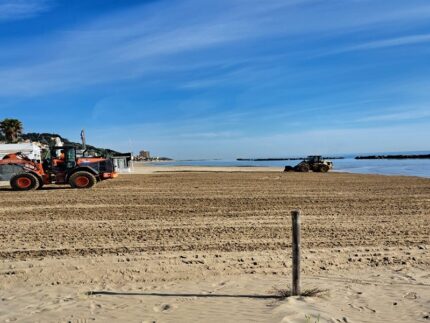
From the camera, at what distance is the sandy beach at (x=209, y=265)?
519cm

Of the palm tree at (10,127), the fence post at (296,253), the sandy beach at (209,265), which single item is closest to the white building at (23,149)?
the sandy beach at (209,265)

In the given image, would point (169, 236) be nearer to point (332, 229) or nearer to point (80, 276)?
point (80, 276)

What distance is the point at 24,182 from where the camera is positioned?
63.9 feet

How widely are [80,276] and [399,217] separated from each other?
26.1ft

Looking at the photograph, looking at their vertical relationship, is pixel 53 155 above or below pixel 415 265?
above

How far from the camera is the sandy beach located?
519 cm

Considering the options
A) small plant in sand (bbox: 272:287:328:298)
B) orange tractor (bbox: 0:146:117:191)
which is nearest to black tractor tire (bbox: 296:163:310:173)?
orange tractor (bbox: 0:146:117:191)

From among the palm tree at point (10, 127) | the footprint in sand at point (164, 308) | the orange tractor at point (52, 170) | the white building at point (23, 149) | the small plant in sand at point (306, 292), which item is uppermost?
the palm tree at point (10, 127)

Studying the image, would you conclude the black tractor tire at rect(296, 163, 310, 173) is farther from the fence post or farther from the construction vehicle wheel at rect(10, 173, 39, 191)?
the fence post

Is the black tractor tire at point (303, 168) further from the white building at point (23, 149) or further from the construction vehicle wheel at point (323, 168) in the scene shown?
the white building at point (23, 149)

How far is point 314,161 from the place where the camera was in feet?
139

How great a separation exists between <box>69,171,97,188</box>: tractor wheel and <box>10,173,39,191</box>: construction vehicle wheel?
1521 mm

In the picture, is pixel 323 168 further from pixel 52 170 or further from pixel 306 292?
pixel 306 292

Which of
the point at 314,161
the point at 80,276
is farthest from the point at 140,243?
the point at 314,161
